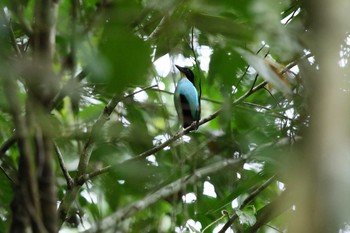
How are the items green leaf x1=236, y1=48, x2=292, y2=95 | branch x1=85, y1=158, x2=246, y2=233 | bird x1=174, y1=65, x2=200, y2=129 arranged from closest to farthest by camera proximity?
green leaf x1=236, y1=48, x2=292, y2=95
branch x1=85, y1=158, x2=246, y2=233
bird x1=174, y1=65, x2=200, y2=129

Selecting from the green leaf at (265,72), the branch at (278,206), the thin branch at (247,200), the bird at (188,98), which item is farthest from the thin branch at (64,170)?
the green leaf at (265,72)

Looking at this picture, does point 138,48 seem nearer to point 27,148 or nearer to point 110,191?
point 27,148

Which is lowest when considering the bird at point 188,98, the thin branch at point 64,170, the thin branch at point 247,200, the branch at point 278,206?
the branch at point 278,206

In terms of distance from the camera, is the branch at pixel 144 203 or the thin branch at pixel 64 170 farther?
the thin branch at pixel 64 170

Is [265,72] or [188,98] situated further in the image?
[188,98]

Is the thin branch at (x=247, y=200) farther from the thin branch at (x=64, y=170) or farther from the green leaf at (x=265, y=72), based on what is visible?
the green leaf at (x=265, y=72)

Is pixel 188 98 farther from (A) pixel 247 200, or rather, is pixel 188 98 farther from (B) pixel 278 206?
(B) pixel 278 206

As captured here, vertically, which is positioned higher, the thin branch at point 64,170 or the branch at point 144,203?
the thin branch at point 64,170

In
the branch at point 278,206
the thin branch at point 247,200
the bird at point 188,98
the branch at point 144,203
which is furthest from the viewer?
the bird at point 188,98

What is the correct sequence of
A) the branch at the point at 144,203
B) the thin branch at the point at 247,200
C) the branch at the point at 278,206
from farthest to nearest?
1. the thin branch at the point at 247,200
2. the branch at the point at 144,203
3. the branch at the point at 278,206

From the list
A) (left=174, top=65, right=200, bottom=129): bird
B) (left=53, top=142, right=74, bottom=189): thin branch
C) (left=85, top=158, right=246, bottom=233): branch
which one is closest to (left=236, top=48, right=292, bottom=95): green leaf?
(left=85, top=158, right=246, bottom=233): branch

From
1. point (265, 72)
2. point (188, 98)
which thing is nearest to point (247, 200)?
point (188, 98)

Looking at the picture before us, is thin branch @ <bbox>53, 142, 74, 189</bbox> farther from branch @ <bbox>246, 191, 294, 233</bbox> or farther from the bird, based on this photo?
the bird

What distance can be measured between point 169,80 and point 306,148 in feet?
8.55
